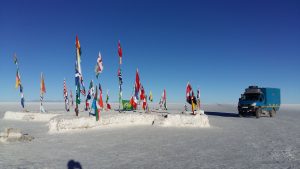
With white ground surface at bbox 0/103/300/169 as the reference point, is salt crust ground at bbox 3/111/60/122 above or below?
above

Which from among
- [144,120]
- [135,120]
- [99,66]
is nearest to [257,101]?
[144,120]

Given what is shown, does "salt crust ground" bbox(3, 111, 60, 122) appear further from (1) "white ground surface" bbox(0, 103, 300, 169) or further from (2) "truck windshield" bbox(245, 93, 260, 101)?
(2) "truck windshield" bbox(245, 93, 260, 101)

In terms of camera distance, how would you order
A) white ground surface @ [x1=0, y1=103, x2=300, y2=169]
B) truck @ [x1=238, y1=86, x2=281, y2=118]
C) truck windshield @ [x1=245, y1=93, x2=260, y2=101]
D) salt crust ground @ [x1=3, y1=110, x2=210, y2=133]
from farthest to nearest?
truck windshield @ [x1=245, y1=93, x2=260, y2=101] < truck @ [x1=238, y1=86, x2=281, y2=118] < salt crust ground @ [x1=3, y1=110, x2=210, y2=133] < white ground surface @ [x1=0, y1=103, x2=300, y2=169]

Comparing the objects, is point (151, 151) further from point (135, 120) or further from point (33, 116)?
point (33, 116)

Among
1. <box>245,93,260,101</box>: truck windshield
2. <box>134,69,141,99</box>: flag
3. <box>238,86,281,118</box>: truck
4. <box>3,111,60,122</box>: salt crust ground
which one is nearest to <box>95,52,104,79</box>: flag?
<box>134,69,141,99</box>: flag

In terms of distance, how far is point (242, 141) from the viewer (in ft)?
55.5

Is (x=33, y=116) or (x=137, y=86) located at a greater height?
(x=137, y=86)

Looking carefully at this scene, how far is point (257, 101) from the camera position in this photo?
3412 cm

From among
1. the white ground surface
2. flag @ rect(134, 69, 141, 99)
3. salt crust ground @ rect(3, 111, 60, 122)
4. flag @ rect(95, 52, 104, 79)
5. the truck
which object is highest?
flag @ rect(95, 52, 104, 79)

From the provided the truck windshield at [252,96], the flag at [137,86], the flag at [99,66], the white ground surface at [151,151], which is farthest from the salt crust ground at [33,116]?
the truck windshield at [252,96]

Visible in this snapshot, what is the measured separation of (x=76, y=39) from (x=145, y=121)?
838 cm

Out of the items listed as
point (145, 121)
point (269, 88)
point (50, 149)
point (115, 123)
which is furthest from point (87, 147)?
point (269, 88)

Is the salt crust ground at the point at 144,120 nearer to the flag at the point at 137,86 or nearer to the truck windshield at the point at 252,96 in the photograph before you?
the flag at the point at 137,86

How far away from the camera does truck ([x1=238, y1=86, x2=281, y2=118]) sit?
34562 mm
